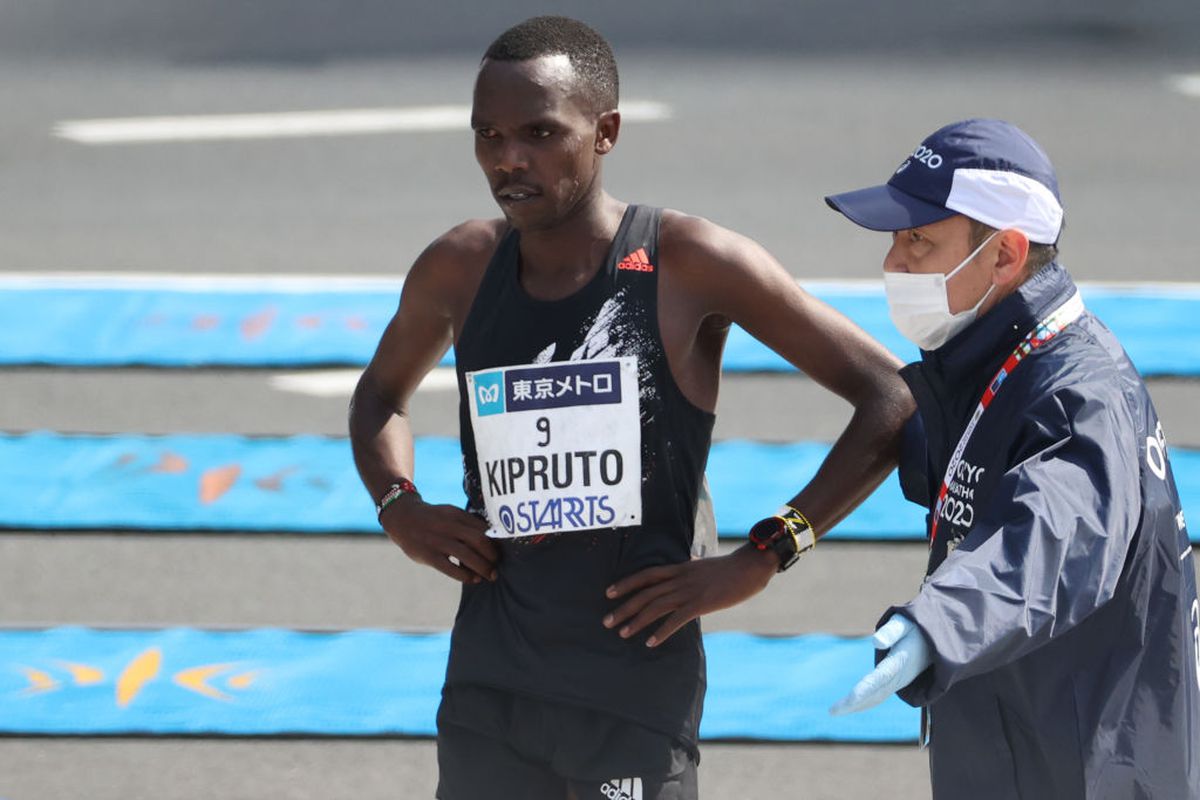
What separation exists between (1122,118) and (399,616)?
751 cm

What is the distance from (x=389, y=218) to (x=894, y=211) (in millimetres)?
7022

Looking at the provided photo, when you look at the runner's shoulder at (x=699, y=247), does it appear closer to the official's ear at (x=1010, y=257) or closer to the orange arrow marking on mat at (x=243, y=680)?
the official's ear at (x=1010, y=257)

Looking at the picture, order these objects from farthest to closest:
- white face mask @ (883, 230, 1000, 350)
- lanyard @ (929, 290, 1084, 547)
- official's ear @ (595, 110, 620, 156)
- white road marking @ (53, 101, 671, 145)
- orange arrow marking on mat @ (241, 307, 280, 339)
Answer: white road marking @ (53, 101, 671, 145)
orange arrow marking on mat @ (241, 307, 280, 339)
official's ear @ (595, 110, 620, 156)
white face mask @ (883, 230, 1000, 350)
lanyard @ (929, 290, 1084, 547)

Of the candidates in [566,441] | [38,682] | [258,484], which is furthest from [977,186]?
[258,484]

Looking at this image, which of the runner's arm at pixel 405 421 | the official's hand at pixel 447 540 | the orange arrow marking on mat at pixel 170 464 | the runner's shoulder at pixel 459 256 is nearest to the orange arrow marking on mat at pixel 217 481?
the orange arrow marking on mat at pixel 170 464

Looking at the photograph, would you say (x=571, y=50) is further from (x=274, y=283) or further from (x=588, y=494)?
(x=274, y=283)

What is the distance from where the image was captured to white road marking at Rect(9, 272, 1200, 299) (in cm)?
855

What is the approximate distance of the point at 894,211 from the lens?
300 cm

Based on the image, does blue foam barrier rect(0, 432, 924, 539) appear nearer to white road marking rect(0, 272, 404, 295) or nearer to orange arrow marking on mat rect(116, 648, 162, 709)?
orange arrow marking on mat rect(116, 648, 162, 709)

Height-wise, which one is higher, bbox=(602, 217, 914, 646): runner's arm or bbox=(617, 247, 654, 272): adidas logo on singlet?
bbox=(617, 247, 654, 272): adidas logo on singlet

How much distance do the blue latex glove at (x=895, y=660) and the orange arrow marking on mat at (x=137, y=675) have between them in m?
3.56

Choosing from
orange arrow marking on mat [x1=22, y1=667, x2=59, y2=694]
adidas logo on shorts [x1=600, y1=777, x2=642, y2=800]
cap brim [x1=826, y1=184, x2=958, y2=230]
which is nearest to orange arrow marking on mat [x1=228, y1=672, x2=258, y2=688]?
orange arrow marking on mat [x1=22, y1=667, x2=59, y2=694]

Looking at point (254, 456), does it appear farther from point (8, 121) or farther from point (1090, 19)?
point (1090, 19)

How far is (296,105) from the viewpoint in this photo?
1209 centimetres
